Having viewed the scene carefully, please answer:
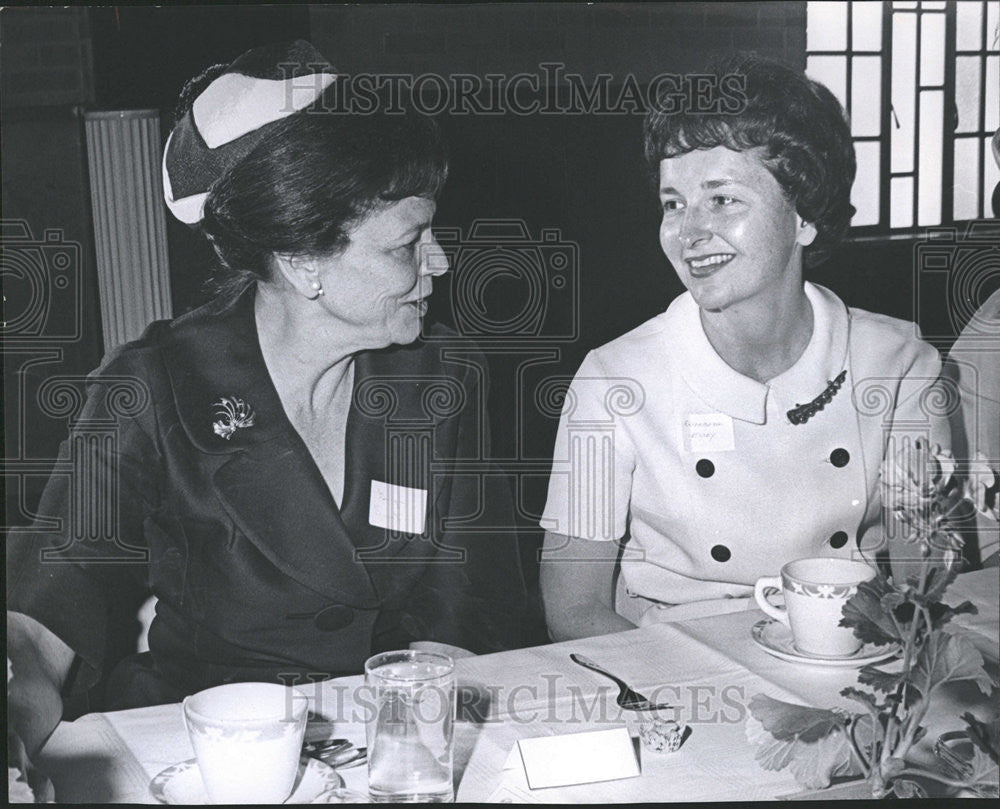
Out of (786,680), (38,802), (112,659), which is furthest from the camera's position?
(112,659)

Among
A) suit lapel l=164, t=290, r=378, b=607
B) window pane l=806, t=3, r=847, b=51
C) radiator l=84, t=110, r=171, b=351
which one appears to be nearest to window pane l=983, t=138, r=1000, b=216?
window pane l=806, t=3, r=847, b=51

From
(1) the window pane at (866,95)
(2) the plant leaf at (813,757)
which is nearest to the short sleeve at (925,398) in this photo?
(1) the window pane at (866,95)

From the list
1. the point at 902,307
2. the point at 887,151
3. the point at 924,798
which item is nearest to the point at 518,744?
the point at 924,798

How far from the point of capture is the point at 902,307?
1.59 m

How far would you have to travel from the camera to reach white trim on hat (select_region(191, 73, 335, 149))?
58.9 inches

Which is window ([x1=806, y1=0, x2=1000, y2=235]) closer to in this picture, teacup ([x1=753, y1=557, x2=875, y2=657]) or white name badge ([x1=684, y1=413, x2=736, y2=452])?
white name badge ([x1=684, y1=413, x2=736, y2=452])

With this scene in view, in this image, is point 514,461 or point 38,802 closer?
point 38,802

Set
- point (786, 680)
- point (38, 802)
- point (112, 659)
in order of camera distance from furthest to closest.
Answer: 1. point (112, 659)
2. point (786, 680)
3. point (38, 802)

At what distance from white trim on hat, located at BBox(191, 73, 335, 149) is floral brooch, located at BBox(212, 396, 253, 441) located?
31 centimetres

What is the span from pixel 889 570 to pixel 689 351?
39 centimetres

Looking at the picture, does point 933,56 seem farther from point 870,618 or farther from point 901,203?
point 870,618

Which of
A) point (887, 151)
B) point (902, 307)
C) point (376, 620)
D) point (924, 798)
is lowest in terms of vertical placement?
point (924, 798)

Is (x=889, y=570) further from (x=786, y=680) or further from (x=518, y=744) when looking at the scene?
(x=518, y=744)

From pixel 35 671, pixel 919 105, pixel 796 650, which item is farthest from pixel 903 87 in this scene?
pixel 35 671
